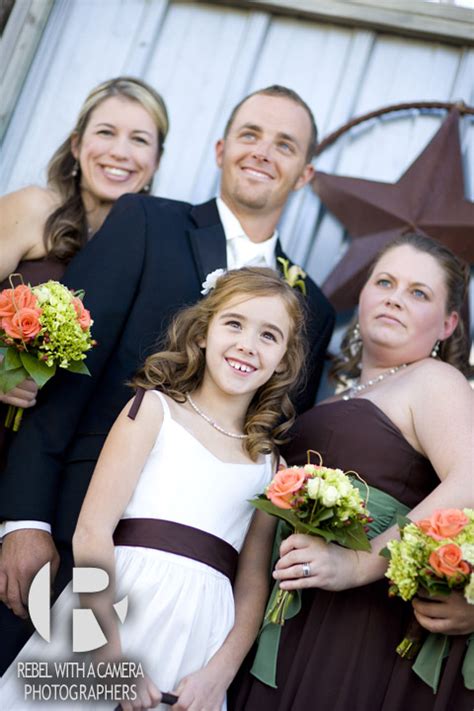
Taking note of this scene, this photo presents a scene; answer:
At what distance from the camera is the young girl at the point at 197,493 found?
3326 millimetres

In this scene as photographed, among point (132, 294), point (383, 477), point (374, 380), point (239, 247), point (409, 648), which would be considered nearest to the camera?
point (409, 648)

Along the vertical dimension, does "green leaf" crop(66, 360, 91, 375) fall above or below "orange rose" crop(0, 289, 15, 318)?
below

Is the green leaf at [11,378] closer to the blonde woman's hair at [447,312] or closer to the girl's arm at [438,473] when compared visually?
the girl's arm at [438,473]

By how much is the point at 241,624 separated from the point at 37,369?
3.69ft

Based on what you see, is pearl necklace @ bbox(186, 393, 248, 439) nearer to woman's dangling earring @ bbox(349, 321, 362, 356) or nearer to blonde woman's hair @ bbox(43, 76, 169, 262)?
blonde woman's hair @ bbox(43, 76, 169, 262)

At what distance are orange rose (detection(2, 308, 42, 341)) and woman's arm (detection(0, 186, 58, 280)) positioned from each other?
769 millimetres

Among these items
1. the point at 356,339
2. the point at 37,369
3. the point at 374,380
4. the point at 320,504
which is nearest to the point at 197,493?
the point at 320,504

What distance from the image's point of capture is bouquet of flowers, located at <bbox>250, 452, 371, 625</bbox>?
129 inches

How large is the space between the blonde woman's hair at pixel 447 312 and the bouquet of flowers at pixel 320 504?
1386 mm

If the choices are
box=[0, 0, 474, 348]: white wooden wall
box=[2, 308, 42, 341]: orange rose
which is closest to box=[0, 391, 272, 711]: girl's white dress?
box=[2, 308, 42, 341]: orange rose

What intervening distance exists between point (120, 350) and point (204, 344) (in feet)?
1.23

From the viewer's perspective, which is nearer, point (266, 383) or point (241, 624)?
point (241, 624)

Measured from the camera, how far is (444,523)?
3223 millimetres

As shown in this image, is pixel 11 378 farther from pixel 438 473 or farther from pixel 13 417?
pixel 438 473
